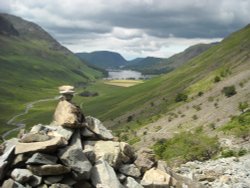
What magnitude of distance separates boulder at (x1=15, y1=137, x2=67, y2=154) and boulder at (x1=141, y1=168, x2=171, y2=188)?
275 inches

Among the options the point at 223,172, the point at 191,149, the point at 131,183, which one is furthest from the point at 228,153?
the point at 131,183

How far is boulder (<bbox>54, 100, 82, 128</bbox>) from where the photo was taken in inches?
1313

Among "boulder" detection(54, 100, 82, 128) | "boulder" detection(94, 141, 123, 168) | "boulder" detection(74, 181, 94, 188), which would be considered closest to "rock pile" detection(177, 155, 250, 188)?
"boulder" detection(94, 141, 123, 168)

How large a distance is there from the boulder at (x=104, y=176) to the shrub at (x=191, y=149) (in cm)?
3522

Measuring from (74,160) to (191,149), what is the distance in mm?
41480

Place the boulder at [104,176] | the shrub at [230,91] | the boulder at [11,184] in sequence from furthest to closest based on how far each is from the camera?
the shrub at [230,91], the boulder at [104,176], the boulder at [11,184]

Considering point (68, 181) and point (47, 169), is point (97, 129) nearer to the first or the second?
point (68, 181)

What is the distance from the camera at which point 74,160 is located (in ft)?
98.1

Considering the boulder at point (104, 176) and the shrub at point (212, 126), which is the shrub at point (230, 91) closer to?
the shrub at point (212, 126)

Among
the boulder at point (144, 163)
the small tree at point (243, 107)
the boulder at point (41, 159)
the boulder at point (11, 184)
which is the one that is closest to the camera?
the boulder at point (11, 184)

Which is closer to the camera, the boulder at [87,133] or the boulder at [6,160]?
the boulder at [6,160]

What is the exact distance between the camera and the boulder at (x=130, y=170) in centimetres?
3362

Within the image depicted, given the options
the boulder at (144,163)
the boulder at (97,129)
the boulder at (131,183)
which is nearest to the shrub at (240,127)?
the boulder at (144,163)

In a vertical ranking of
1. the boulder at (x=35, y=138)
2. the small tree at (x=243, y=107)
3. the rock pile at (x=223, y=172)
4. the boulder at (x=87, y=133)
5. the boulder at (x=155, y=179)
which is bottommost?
the rock pile at (x=223, y=172)
